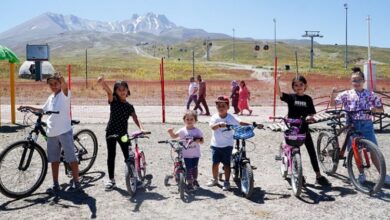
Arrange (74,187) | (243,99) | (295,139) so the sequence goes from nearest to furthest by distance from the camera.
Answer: (295,139) < (74,187) < (243,99)

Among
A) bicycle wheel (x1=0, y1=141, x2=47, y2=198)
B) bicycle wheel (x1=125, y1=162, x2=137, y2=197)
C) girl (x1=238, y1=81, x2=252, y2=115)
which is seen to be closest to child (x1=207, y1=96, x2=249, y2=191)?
bicycle wheel (x1=125, y1=162, x2=137, y2=197)

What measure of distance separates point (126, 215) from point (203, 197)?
1.31 metres

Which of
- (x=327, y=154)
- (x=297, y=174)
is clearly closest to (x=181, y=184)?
(x=297, y=174)

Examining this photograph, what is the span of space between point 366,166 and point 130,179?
362 centimetres

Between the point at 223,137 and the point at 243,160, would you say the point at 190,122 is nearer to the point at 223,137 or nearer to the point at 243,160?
the point at 223,137

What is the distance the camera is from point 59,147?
7355 millimetres

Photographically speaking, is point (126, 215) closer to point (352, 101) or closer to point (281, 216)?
point (281, 216)

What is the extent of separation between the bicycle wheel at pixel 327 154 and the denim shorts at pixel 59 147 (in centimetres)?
432

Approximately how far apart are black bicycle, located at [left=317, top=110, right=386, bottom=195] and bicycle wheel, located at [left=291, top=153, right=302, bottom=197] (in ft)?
3.06

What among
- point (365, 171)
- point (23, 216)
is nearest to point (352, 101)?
point (365, 171)

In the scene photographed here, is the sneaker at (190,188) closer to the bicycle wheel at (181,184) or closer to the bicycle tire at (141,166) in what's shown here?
the bicycle wheel at (181,184)

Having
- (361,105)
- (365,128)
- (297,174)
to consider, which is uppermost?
(361,105)

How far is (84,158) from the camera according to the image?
348 inches

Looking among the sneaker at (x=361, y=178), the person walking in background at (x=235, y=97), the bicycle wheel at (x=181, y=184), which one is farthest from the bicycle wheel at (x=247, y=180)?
the person walking in background at (x=235, y=97)
